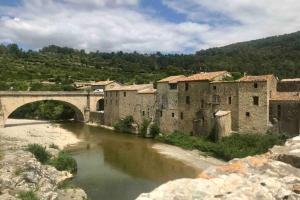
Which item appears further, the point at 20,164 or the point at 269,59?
the point at 269,59

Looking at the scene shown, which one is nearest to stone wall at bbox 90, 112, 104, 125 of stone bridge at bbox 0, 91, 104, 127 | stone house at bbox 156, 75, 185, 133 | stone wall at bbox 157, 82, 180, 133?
stone bridge at bbox 0, 91, 104, 127

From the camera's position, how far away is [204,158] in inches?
1358

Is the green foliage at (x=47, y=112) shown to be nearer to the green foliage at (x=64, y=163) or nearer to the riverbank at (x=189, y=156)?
the riverbank at (x=189, y=156)

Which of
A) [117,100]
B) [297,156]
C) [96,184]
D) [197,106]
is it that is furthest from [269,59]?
[297,156]

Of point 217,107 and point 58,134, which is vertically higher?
point 217,107

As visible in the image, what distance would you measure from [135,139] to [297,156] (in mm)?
42404

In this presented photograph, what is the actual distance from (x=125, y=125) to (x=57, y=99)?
15.7 m

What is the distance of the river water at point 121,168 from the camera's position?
2462 centimetres

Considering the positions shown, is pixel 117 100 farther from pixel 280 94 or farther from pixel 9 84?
pixel 9 84

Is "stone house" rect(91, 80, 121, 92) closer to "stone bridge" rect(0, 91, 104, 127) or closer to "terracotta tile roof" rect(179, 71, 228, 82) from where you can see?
"stone bridge" rect(0, 91, 104, 127)

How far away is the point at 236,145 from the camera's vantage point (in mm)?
35031

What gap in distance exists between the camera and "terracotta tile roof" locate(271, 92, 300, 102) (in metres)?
33.9

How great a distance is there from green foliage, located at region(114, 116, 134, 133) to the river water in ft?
18.7

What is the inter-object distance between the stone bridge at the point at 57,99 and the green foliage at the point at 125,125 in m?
14.1
